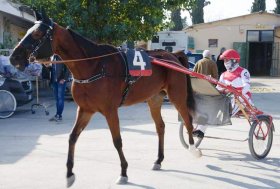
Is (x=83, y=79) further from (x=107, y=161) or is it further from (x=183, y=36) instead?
(x=183, y=36)

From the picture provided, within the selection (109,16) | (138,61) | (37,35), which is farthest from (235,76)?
(109,16)

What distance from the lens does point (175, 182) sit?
6.20 metres

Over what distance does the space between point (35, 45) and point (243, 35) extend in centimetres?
3162

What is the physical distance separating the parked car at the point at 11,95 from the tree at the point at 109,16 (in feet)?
17.5

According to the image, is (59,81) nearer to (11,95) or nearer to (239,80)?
(11,95)

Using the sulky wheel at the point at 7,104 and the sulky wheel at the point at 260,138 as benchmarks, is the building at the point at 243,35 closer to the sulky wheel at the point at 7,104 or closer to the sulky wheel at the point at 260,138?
the sulky wheel at the point at 7,104

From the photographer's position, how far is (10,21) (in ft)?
66.8

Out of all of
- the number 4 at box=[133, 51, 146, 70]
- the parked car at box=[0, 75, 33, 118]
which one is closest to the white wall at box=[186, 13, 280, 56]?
the parked car at box=[0, 75, 33, 118]

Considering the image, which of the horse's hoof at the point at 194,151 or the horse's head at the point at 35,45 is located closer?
the horse's head at the point at 35,45

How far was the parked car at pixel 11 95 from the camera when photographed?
1235 centimetres

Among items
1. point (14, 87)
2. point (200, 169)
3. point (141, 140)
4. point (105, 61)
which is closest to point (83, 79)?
point (105, 61)

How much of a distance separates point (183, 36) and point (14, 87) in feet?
49.8

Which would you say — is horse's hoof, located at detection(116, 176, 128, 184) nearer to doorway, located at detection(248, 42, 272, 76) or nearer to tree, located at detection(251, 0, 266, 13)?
doorway, located at detection(248, 42, 272, 76)

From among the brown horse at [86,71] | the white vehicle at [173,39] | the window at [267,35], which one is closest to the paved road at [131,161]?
the brown horse at [86,71]
